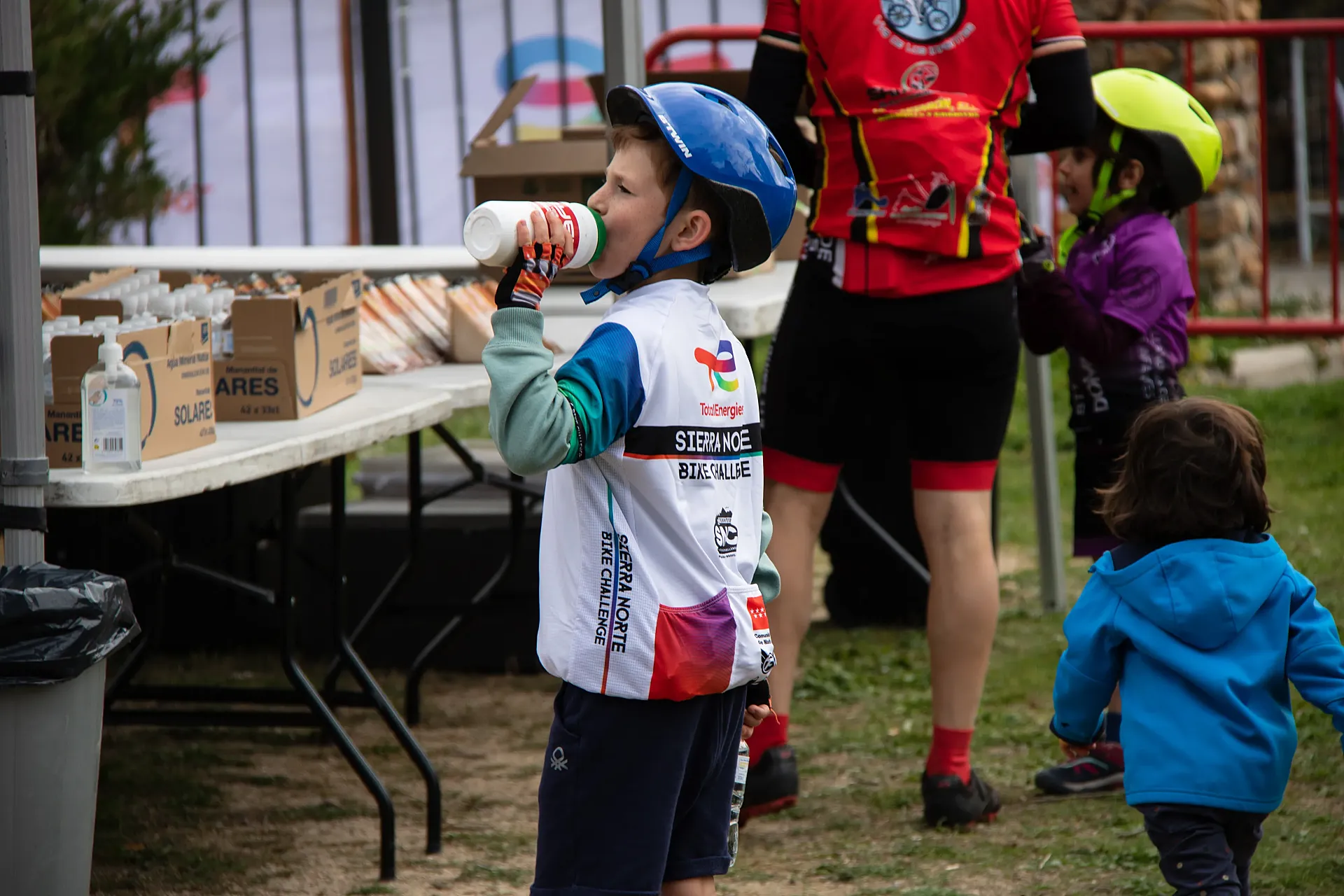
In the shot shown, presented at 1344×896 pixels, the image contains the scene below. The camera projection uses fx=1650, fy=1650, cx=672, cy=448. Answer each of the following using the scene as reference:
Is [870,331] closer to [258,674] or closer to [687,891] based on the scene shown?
[687,891]

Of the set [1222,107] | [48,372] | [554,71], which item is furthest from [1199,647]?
[1222,107]

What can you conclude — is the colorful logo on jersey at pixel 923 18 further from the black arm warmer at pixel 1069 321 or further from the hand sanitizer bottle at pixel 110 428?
the hand sanitizer bottle at pixel 110 428

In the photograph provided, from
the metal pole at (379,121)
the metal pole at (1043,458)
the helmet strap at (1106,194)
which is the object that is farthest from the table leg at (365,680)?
the metal pole at (379,121)

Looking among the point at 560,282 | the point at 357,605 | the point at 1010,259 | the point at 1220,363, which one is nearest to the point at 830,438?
the point at 1010,259

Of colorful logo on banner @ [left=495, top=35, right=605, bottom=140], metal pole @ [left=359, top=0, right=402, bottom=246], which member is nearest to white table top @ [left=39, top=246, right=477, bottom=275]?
metal pole @ [left=359, top=0, right=402, bottom=246]

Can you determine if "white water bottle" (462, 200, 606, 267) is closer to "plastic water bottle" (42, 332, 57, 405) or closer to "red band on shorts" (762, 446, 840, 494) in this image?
"plastic water bottle" (42, 332, 57, 405)

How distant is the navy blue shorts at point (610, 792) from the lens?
199 cm

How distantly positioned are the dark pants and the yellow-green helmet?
155cm

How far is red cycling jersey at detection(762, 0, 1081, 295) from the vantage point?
3033 mm

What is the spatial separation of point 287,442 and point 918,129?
→ 1266mm

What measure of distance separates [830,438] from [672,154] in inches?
47.2

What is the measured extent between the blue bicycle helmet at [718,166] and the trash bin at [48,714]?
0.84m

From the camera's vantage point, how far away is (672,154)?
81.7 inches

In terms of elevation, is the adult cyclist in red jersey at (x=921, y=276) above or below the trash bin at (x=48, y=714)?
above
